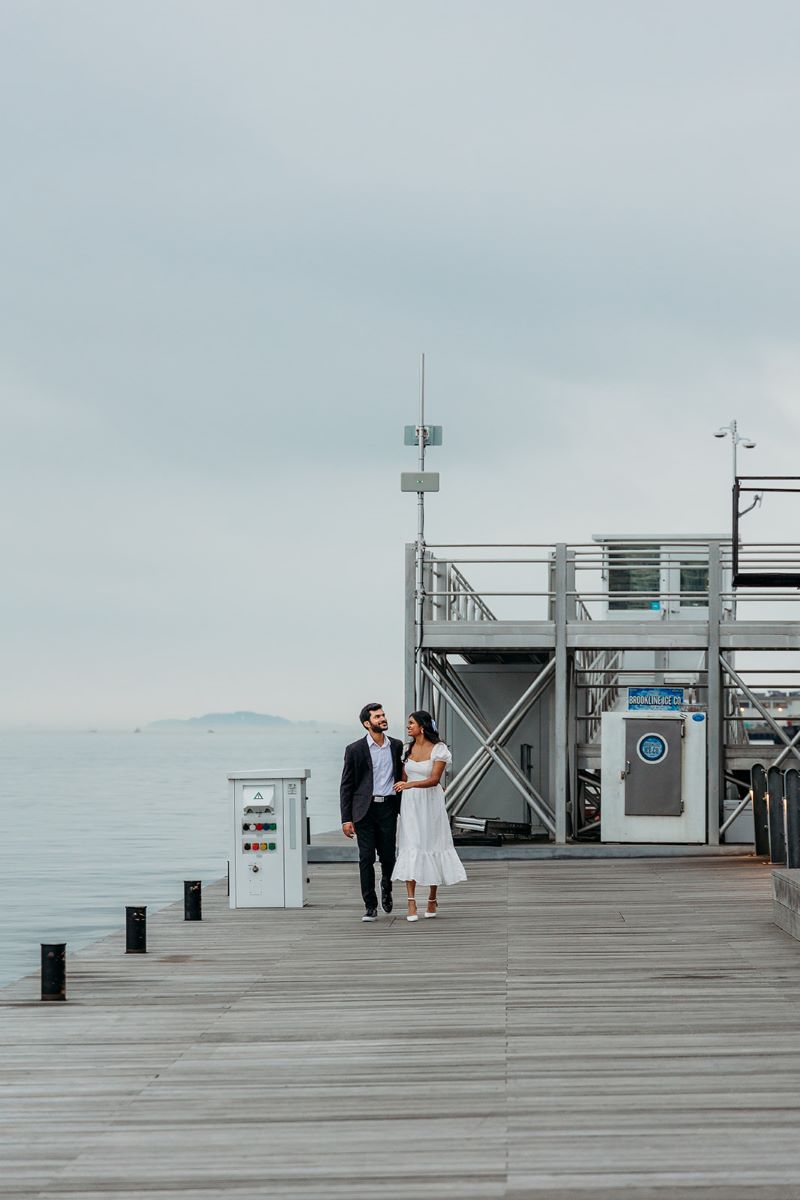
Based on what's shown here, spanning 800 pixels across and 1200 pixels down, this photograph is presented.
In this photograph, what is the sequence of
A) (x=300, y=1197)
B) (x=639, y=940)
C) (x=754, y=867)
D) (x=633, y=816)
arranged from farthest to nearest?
(x=633, y=816)
(x=754, y=867)
(x=639, y=940)
(x=300, y=1197)

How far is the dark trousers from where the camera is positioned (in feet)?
46.6

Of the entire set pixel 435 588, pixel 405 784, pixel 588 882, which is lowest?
pixel 588 882

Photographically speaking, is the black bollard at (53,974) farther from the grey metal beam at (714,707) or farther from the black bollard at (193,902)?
the grey metal beam at (714,707)

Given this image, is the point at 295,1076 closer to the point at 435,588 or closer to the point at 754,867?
the point at 754,867

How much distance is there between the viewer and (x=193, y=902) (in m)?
15.0

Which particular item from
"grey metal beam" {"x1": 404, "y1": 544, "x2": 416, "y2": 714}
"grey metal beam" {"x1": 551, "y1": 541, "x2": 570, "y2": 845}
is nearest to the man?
"grey metal beam" {"x1": 404, "y1": 544, "x2": 416, "y2": 714}

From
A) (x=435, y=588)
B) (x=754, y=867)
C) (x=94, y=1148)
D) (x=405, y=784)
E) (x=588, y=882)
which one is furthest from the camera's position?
(x=435, y=588)

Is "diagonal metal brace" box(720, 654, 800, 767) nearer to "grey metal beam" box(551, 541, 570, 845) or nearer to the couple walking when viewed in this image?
"grey metal beam" box(551, 541, 570, 845)

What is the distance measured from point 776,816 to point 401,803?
7.10m

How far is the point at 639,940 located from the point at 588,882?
5.25m

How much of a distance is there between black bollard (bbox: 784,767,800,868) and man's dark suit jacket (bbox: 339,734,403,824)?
4.93m

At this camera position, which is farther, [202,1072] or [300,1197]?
[202,1072]

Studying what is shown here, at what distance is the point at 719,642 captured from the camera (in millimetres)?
22672

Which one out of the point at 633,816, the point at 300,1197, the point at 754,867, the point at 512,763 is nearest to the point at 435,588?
the point at 512,763
